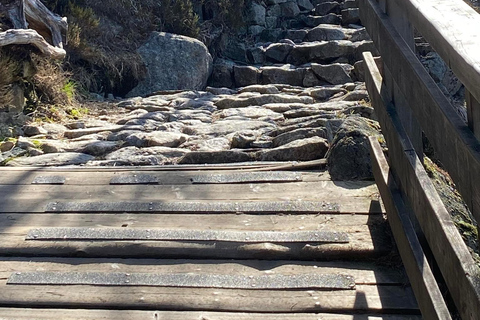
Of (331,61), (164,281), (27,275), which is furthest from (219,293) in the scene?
(331,61)

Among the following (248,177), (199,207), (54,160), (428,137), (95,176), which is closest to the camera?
(428,137)

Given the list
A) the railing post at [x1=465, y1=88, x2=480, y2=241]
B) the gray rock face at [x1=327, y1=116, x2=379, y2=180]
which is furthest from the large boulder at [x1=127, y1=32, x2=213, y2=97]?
the railing post at [x1=465, y1=88, x2=480, y2=241]

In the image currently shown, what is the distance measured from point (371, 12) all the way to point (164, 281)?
6.49ft

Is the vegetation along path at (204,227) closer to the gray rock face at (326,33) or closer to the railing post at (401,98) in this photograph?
the railing post at (401,98)

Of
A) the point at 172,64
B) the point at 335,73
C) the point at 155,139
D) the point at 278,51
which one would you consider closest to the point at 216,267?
the point at 155,139

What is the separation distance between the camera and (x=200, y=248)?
11.4ft

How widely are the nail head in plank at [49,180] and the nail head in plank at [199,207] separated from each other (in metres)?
0.42

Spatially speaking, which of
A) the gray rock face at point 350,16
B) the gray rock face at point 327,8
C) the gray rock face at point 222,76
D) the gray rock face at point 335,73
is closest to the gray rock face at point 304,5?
the gray rock face at point 327,8

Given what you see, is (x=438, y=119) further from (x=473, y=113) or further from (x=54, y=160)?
(x=54, y=160)

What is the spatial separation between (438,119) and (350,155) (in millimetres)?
2104

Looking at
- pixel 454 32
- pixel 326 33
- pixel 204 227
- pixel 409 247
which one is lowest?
pixel 326 33

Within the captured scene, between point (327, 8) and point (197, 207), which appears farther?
point (327, 8)

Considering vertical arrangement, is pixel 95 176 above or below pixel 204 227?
below

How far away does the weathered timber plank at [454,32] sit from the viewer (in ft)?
5.53
